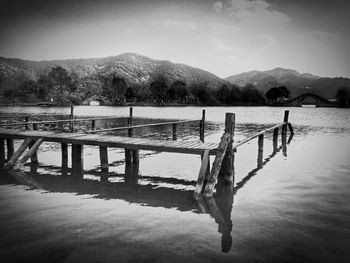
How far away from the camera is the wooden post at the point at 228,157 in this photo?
9.67 m

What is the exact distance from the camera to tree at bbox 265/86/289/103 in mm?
186375

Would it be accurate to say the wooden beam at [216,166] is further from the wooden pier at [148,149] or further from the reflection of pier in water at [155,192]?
the reflection of pier in water at [155,192]

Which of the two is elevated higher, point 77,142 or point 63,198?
point 77,142

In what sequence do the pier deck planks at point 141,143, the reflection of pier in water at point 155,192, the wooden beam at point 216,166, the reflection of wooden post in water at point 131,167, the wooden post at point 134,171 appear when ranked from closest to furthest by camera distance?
the reflection of pier in water at point 155,192 → the wooden beam at point 216,166 → the pier deck planks at point 141,143 → the wooden post at point 134,171 → the reflection of wooden post in water at point 131,167

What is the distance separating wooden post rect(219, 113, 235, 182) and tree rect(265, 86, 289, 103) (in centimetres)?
18977

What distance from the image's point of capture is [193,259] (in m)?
5.21

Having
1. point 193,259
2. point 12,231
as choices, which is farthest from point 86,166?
point 193,259

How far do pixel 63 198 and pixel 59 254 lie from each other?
3.50 m

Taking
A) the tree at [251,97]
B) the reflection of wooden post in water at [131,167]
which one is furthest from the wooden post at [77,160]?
the tree at [251,97]

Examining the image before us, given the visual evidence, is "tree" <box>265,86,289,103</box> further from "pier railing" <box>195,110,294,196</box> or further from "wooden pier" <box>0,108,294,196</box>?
"pier railing" <box>195,110,294,196</box>

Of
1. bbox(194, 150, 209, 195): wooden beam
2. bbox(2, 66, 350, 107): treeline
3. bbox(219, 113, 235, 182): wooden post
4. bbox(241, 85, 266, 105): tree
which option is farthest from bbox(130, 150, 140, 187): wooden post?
bbox(241, 85, 266, 105): tree

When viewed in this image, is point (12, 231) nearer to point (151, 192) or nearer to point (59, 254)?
point (59, 254)

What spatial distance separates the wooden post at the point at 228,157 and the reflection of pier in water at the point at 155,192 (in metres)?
0.15

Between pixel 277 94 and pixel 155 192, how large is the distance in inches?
7591
